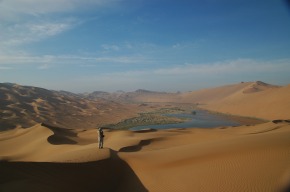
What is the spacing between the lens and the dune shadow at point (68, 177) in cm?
724

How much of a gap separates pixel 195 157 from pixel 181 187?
116 inches

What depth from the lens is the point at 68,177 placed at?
8.37m

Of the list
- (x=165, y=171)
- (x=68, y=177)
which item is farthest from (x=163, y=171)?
(x=68, y=177)

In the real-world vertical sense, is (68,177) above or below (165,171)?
above

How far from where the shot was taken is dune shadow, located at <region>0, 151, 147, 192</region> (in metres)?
7.24

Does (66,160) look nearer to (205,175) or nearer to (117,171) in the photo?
(117,171)

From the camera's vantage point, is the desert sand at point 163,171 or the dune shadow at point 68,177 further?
the desert sand at point 163,171

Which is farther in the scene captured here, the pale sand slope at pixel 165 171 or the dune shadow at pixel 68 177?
the pale sand slope at pixel 165 171

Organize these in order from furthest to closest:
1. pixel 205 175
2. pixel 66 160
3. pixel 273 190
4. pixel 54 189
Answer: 1. pixel 66 160
2. pixel 205 175
3. pixel 54 189
4. pixel 273 190

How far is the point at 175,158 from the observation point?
11.2 meters

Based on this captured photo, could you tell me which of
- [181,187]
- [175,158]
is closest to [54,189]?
[181,187]

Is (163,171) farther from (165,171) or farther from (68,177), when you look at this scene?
(68,177)

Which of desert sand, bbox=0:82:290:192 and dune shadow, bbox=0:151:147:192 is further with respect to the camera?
desert sand, bbox=0:82:290:192

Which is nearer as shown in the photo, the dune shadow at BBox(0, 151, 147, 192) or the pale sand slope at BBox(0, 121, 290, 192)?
the dune shadow at BBox(0, 151, 147, 192)
